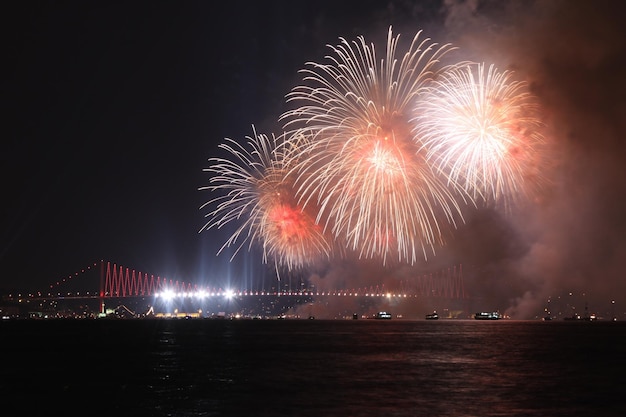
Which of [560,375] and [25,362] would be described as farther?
[25,362]

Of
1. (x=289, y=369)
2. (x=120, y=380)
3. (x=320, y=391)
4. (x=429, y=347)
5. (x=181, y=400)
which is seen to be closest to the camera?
(x=181, y=400)

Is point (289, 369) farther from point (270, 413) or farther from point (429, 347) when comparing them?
point (429, 347)

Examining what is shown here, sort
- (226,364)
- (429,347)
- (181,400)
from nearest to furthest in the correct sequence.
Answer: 1. (181,400)
2. (226,364)
3. (429,347)

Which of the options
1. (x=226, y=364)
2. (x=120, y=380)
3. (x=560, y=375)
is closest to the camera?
(x=120, y=380)

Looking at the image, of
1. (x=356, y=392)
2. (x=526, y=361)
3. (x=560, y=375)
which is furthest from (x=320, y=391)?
(x=526, y=361)

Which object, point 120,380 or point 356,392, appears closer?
point 356,392

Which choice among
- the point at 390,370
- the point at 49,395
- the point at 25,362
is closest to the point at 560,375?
the point at 390,370

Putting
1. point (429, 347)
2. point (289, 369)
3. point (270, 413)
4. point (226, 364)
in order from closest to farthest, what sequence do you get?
point (270, 413) → point (289, 369) → point (226, 364) → point (429, 347)

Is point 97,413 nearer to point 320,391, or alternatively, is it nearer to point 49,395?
point 49,395
